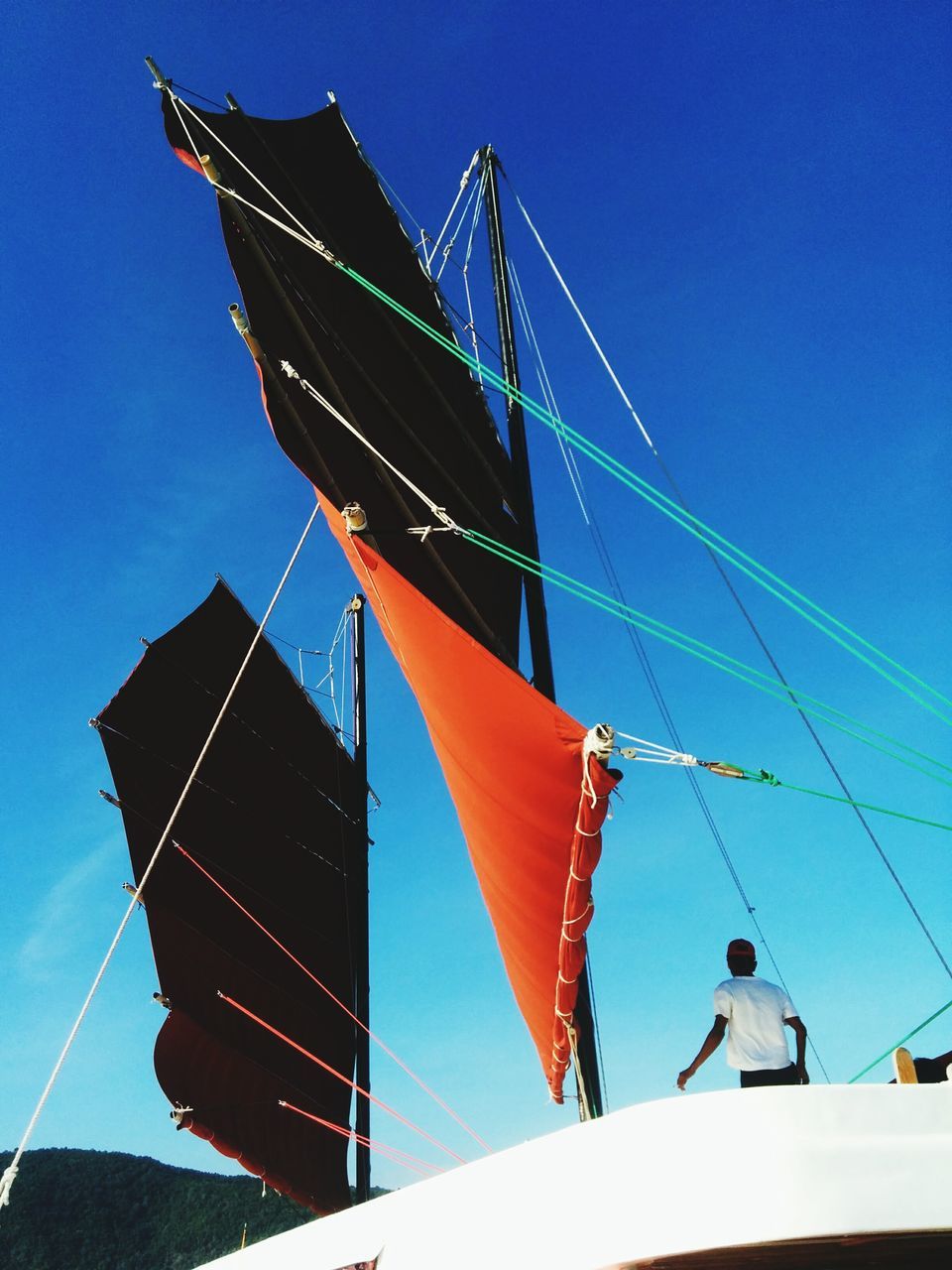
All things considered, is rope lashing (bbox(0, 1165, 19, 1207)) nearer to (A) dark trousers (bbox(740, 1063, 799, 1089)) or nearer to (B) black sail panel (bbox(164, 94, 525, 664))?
(A) dark trousers (bbox(740, 1063, 799, 1089))

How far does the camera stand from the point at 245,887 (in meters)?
11.8

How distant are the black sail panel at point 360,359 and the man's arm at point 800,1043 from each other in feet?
11.4

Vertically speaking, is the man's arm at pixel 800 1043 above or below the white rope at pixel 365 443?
below

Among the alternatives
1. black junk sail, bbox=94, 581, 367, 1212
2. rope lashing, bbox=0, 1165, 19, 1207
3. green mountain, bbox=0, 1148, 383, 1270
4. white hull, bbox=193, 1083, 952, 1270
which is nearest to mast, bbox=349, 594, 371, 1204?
black junk sail, bbox=94, 581, 367, 1212

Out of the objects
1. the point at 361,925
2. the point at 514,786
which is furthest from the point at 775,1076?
the point at 361,925

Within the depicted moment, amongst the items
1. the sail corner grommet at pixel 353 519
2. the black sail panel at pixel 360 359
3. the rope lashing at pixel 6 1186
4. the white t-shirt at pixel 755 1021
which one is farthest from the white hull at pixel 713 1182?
the black sail panel at pixel 360 359

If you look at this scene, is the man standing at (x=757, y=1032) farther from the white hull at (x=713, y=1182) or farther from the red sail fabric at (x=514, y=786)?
the white hull at (x=713, y=1182)

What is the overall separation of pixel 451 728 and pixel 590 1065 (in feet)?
→ 7.00

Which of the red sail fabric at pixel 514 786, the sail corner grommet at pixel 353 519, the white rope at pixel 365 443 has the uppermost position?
the white rope at pixel 365 443

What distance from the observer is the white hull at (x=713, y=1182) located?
1.66 m

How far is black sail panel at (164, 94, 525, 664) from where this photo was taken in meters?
6.37

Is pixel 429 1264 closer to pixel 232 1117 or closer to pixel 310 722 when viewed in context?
pixel 232 1117

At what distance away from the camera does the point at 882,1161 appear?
1743mm

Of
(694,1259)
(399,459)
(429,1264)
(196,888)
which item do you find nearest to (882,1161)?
(694,1259)
